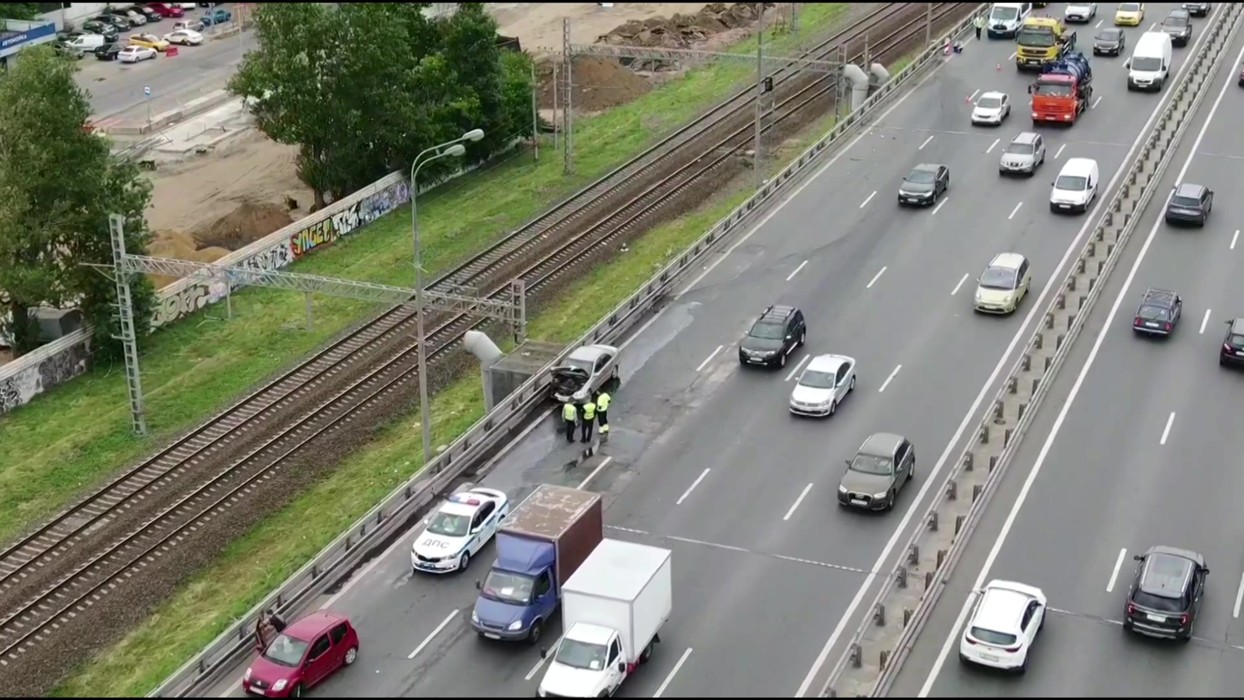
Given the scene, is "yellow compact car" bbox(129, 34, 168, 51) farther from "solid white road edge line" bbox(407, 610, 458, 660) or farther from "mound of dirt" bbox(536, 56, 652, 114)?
"solid white road edge line" bbox(407, 610, 458, 660)

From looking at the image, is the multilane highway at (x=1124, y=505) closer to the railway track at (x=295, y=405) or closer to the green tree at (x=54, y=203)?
the railway track at (x=295, y=405)

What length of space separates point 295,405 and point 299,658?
22.2 m

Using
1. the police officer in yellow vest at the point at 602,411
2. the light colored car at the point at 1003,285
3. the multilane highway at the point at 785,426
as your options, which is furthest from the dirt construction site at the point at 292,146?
the light colored car at the point at 1003,285

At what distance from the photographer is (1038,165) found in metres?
70.6

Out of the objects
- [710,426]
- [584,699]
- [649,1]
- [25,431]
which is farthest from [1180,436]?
[649,1]

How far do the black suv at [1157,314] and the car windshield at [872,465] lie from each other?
15.5 metres

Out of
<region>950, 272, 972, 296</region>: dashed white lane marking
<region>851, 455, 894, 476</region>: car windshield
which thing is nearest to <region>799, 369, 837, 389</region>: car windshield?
<region>851, 455, 894, 476</region>: car windshield

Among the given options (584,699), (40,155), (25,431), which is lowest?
(25,431)

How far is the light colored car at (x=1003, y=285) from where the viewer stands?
5512 centimetres

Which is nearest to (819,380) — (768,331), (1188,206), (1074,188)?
(768,331)

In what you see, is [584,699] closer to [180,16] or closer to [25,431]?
[25,431]

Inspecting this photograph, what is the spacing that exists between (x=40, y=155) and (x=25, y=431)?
10.6 m

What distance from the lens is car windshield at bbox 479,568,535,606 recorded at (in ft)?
119

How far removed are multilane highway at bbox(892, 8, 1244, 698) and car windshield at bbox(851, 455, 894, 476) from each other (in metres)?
3.09
